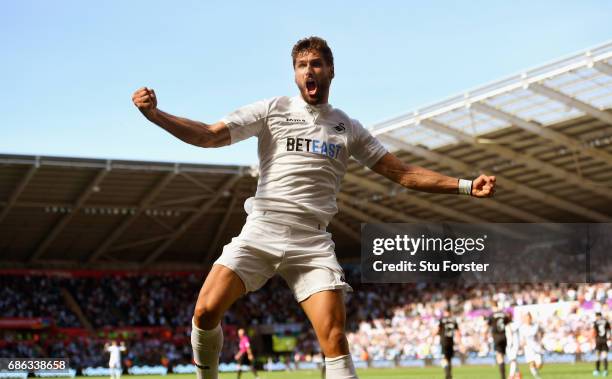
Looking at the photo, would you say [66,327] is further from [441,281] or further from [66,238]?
[441,281]

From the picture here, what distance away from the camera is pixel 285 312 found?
5597 centimetres

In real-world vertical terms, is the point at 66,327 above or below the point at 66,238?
below


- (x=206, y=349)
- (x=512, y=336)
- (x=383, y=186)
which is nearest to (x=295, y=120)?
(x=206, y=349)

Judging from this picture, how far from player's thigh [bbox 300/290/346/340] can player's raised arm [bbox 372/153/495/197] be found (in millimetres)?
957

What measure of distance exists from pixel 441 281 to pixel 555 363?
36.4ft

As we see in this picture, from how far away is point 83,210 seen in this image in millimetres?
49000

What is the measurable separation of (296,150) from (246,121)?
0.36 metres

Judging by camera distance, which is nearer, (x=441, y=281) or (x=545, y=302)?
(x=545, y=302)

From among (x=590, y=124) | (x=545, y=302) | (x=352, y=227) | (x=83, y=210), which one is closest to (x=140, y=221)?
(x=83, y=210)

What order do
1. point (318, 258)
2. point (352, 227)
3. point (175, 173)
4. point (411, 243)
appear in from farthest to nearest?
point (352, 227) < point (411, 243) < point (175, 173) < point (318, 258)

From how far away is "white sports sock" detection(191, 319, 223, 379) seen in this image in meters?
6.14

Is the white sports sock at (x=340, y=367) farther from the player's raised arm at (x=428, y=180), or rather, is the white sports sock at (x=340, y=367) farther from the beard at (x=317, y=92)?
the beard at (x=317, y=92)

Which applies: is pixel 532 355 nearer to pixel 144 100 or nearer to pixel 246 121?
pixel 246 121

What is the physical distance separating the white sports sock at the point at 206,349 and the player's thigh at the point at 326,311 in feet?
2.13
